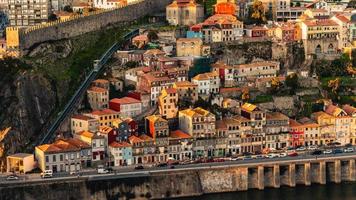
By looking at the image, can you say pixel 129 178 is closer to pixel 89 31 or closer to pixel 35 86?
pixel 35 86

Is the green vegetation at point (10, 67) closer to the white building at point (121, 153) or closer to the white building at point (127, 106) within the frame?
the white building at point (127, 106)

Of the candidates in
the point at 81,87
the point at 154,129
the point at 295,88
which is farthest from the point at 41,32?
the point at 295,88

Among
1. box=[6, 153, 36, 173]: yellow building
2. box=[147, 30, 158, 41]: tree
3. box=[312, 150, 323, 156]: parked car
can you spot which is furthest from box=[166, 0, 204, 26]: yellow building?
box=[6, 153, 36, 173]: yellow building

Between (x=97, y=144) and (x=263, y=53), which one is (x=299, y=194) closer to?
(x=97, y=144)

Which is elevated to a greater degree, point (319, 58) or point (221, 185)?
point (319, 58)

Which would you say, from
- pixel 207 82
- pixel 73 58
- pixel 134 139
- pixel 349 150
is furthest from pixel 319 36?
pixel 134 139

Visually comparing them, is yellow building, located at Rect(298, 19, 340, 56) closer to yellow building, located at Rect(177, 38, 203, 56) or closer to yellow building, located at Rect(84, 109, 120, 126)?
yellow building, located at Rect(177, 38, 203, 56)

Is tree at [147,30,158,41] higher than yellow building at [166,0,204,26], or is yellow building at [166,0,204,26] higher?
yellow building at [166,0,204,26]
